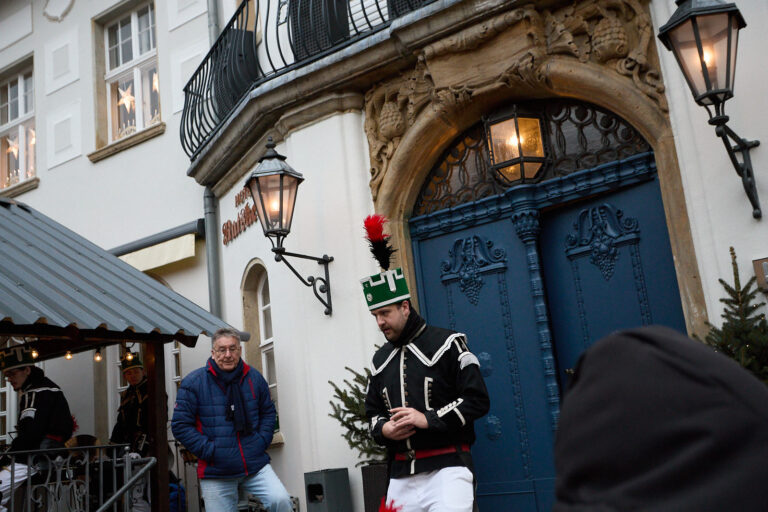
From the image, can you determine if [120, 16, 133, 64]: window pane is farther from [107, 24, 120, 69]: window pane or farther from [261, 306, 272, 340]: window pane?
[261, 306, 272, 340]: window pane

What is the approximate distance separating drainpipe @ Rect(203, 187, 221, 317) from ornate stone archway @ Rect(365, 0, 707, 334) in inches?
130

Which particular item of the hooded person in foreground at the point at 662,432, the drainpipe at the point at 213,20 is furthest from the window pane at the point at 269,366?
the hooded person in foreground at the point at 662,432

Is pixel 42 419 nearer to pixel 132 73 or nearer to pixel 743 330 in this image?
pixel 743 330

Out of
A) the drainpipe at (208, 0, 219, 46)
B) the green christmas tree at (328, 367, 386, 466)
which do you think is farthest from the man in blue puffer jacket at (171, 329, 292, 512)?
the drainpipe at (208, 0, 219, 46)

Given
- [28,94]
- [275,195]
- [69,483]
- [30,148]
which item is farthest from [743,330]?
[28,94]

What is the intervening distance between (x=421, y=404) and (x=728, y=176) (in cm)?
262

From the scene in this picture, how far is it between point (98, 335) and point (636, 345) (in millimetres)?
5817

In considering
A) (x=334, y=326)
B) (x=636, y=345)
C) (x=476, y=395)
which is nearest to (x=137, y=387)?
(x=334, y=326)

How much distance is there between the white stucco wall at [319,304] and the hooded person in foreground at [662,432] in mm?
6532

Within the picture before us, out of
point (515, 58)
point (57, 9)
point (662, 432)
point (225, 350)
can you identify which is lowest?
point (662, 432)

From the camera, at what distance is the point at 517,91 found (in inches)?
280

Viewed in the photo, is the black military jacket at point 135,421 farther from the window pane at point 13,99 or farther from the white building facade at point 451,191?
the window pane at point 13,99

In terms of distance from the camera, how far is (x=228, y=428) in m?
6.40

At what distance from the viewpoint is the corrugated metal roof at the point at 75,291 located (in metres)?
5.88
